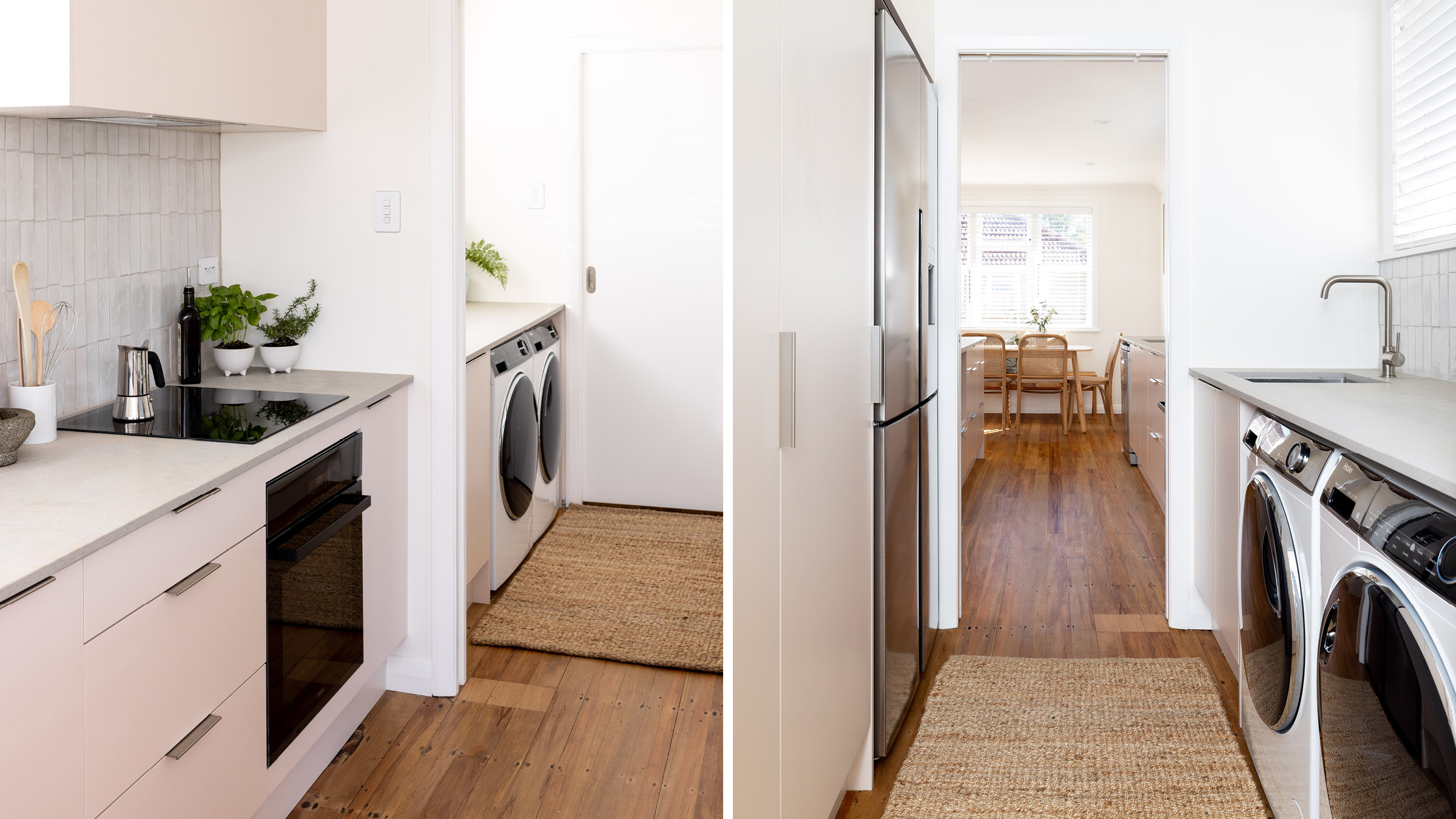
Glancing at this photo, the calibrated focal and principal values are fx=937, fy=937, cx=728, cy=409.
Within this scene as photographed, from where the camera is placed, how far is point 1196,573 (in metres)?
2.99

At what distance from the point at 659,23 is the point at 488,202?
107cm

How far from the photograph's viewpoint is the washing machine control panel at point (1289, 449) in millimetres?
1743

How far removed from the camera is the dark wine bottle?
227 cm

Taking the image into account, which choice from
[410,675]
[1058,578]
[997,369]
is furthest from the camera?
[997,369]

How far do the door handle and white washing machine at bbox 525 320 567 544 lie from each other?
226cm

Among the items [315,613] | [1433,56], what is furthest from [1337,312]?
[315,613]

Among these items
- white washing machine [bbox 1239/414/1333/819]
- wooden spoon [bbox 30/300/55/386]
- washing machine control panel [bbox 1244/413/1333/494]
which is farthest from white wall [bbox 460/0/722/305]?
white washing machine [bbox 1239/414/1333/819]

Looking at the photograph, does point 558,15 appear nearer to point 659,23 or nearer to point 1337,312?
point 659,23

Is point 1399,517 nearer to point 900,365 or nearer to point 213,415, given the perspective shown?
point 900,365

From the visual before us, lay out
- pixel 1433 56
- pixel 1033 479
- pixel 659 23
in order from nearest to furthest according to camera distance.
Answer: pixel 1433 56, pixel 659 23, pixel 1033 479

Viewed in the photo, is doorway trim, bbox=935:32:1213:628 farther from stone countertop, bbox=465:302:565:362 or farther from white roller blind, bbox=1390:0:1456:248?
stone countertop, bbox=465:302:565:362

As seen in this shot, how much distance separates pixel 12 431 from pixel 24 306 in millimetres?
295

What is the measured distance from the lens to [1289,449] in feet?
6.28

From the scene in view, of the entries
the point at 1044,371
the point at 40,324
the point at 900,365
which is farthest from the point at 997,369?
the point at 40,324
